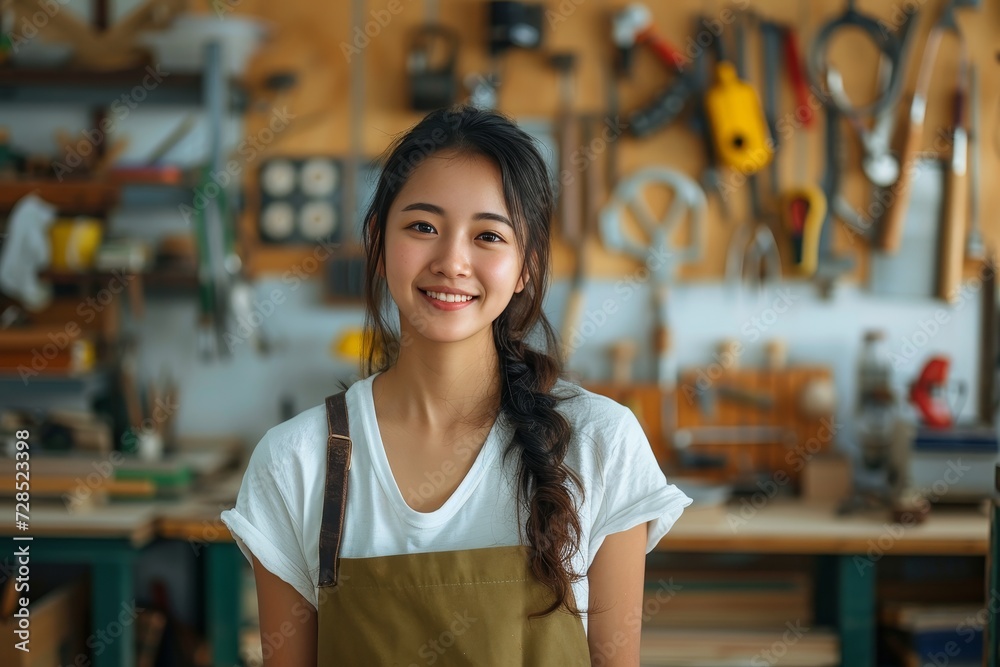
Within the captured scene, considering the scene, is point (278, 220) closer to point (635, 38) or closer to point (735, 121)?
point (635, 38)

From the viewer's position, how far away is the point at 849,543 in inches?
96.8

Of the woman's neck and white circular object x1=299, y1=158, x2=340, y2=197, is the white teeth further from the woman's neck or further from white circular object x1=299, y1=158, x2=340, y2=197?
white circular object x1=299, y1=158, x2=340, y2=197

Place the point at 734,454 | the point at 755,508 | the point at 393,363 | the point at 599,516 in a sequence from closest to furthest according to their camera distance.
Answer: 1. the point at 599,516
2. the point at 393,363
3. the point at 755,508
4. the point at 734,454

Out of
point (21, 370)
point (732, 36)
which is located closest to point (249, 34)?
point (21, 370)

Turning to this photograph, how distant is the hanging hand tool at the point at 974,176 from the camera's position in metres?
2.99

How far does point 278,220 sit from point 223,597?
1.19 metres

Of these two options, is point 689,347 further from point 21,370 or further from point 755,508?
point 21,370

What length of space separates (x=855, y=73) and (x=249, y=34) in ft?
6.01

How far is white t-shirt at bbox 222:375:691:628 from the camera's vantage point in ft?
4.44

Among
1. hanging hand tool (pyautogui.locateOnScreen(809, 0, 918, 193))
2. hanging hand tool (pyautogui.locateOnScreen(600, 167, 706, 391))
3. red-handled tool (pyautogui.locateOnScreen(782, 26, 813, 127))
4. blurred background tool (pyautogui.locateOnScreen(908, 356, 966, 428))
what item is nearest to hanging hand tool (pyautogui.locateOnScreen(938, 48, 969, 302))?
hanging hand tool (pyautogui.locateOnScreen(809, 0, 918, 193))

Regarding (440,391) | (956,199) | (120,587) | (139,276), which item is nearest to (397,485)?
(440,391)

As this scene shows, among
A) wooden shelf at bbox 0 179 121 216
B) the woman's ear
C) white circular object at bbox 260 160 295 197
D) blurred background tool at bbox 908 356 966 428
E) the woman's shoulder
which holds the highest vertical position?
white circular object at bbox 260 160 295 197

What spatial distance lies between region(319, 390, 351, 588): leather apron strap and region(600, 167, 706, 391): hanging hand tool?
5.91ft

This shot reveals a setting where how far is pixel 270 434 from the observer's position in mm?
1396
